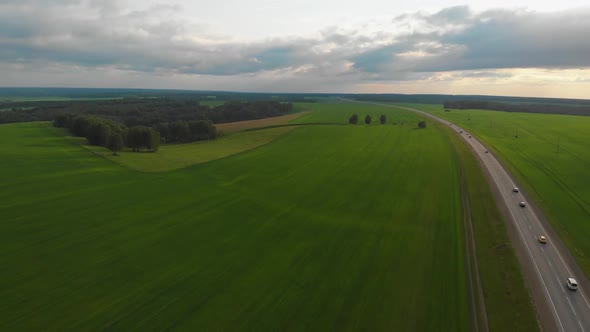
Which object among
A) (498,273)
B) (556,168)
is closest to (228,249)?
(498,273)

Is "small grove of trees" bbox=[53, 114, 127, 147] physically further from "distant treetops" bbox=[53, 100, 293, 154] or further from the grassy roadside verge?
the grassy roadside verge

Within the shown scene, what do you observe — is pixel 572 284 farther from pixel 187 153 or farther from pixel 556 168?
pixel 187 153

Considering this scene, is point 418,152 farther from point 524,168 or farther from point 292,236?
point 292,236

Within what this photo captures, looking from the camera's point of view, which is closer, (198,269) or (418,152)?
(198,269)

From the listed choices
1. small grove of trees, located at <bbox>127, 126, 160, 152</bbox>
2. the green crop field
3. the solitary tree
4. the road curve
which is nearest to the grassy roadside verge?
the road curve

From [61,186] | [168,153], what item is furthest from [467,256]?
[168,153]

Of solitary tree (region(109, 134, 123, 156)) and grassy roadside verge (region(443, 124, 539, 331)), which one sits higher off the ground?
solitary tree (region(109, 134, 123, 156))

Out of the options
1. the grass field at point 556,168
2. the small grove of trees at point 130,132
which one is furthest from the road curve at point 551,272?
the small grove of trees at point 130,132

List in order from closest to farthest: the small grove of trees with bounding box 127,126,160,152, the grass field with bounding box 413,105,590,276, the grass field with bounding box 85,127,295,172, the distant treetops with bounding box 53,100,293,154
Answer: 1. the grass field with bounding box 413,105,590,276
2. the grass field with bounding box 85,127,295,172
3. the small grove of trees with bounding box 127,126,160,152
4. the distant treetops with bounding box 53,100,293,154
